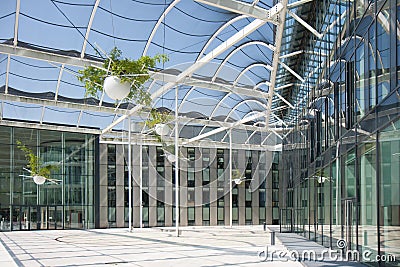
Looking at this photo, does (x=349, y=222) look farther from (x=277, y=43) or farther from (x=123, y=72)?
(x=277, y=43)

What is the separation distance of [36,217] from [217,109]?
22.8 metres

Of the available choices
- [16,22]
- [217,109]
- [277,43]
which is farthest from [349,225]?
[16,22]

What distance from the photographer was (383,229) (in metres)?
10.2

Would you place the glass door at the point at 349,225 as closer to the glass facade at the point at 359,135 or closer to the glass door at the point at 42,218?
the glass facade at the point at 359,135

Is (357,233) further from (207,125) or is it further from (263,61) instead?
(263,61)

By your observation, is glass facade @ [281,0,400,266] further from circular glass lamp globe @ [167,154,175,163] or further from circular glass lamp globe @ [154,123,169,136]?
circular glass lamp globe @ [167,154,175,163]

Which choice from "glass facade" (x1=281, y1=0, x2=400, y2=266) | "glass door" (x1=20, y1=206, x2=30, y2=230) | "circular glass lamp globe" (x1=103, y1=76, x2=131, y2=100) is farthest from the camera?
"glass door" (x1=20, y1=206, x2=30, y2=230)

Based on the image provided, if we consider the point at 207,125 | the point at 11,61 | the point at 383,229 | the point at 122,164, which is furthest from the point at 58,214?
the point at 383,229

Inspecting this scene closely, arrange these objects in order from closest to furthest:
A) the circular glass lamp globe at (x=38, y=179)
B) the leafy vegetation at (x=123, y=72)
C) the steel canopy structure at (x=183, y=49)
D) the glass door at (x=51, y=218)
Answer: the leafy vegetation at (x=123, y=72) < the steel canopy structure at (x=183, y=49) < the circular glass lamp globe at (x=38, y=179) < the glass door at (x=51, y=218)

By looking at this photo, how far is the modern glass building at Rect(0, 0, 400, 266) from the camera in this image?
1165 centimetres

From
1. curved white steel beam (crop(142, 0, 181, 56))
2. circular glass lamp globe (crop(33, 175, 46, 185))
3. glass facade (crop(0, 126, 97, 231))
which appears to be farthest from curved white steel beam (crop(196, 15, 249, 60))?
glass facade (crop(0, 126, 97, 231))

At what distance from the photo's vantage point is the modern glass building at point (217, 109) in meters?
11.6

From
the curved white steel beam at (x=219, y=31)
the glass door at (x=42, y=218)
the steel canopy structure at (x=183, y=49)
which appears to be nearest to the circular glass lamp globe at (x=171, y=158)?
the steel canopy structure at (x=183, y=49)

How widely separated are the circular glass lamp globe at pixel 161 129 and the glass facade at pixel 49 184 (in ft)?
68.5
